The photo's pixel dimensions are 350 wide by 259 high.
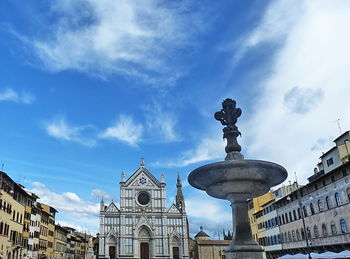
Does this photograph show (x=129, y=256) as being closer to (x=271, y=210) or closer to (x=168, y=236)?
(x=168, y=236)

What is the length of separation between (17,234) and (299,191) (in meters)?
33.7

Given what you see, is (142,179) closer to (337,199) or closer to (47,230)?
(47,230)

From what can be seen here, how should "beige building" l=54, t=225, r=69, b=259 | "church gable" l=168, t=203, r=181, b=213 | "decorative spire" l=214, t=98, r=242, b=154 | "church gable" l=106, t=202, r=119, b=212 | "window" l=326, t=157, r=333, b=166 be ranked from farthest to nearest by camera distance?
"beige building" l=54, t=225, r=69, b=259 < "church gable" l=168, t=203, r=181, b=213 < "church gable" l=106, t=202, r=119, b=212 < "window" l=326, t=157, r=333, b=166 < "decorative spire" l=214, t=98, r=242, b=154

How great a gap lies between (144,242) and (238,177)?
57.7m

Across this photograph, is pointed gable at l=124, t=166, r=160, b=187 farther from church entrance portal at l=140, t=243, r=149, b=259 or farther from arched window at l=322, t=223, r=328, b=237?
arched window at l=322, t=223, r=328, b=237

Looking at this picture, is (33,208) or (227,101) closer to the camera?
(227,101)

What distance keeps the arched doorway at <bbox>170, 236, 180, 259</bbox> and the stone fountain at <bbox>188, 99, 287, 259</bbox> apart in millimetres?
55858

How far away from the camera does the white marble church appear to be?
6147 centimetres

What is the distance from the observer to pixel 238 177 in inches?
379

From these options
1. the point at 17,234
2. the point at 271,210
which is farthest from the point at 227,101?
the point at 271,210

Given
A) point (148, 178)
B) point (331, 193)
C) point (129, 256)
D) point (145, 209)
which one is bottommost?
point (129, 256)

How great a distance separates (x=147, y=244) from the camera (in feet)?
208

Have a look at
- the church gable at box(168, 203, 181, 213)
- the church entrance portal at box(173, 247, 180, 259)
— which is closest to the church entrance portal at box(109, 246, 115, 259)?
the church entrance portal at box(173, 247, 180, 259)

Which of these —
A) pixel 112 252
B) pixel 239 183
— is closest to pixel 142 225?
pixel 112 252
